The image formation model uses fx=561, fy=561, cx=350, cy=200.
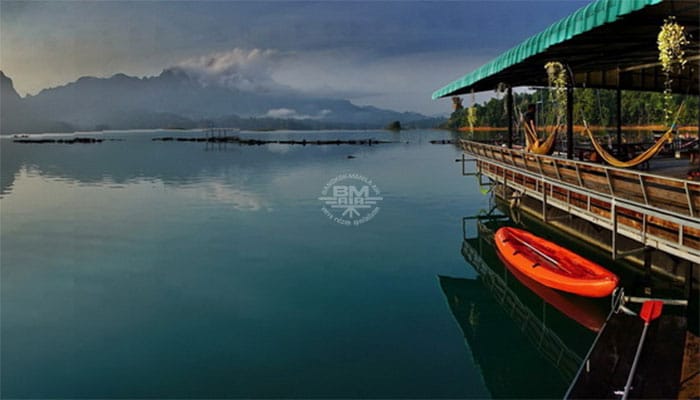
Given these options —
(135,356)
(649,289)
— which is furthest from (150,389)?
(649,289)

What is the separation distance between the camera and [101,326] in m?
12.9

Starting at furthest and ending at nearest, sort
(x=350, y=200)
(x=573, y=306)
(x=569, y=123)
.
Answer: (x=350, y=200) < (x=569, y=123) < (x=573, y=306)

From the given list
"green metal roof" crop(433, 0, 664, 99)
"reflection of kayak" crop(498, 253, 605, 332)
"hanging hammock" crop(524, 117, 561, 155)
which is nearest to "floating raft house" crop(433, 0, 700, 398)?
"green metal roof" crop(433, 0, 664, 99)

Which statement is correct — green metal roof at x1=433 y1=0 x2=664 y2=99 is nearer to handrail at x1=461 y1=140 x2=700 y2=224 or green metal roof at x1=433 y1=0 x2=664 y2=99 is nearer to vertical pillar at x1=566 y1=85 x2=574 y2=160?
handrail at x1=461 y1=140 x2=700 y2=224

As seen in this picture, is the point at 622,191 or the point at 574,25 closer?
the point at 574,25

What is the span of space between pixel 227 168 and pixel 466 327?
1774 inches

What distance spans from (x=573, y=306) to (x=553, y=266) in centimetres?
150

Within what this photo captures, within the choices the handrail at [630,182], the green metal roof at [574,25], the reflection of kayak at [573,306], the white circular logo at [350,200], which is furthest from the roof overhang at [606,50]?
the white circular logo at [350,200]

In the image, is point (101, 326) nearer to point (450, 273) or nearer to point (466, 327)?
point (466, 327)

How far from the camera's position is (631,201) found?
10.3 meters

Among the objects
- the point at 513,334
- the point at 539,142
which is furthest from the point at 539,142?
the point at 513,334

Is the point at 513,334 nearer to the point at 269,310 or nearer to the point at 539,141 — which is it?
the point at 269,310

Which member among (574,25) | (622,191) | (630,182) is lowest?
(622,191)

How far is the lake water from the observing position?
32.8 feet
